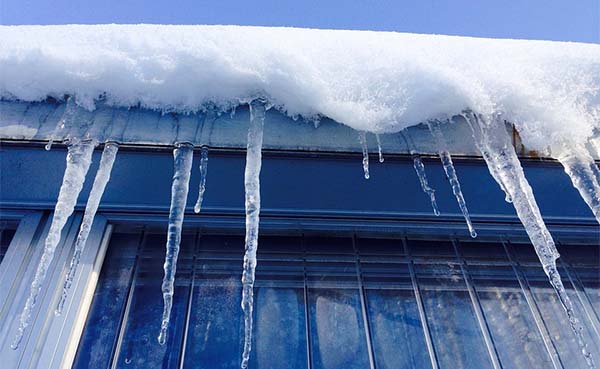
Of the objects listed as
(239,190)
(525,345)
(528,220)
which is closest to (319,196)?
(239,190)

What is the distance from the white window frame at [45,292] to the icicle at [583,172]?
1.15 m

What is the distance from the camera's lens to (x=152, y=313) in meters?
1.18

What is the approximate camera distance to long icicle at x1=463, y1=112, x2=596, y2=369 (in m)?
1.05

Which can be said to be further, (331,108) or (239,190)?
(239,190)

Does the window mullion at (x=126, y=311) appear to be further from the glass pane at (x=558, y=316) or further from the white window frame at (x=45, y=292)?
the glass pane at (x=558, y=316)

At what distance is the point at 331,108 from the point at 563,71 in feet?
1.91

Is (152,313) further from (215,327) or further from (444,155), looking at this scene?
(444,155)

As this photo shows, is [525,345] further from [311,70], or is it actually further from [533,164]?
[311,70]

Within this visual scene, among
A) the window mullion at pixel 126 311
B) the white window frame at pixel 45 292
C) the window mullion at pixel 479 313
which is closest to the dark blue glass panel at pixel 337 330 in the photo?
the window mullion at pixel 479 313

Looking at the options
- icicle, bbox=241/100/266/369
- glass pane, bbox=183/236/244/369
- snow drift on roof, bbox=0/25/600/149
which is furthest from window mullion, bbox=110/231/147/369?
snow drift on roof, bbox=0/25/600/149

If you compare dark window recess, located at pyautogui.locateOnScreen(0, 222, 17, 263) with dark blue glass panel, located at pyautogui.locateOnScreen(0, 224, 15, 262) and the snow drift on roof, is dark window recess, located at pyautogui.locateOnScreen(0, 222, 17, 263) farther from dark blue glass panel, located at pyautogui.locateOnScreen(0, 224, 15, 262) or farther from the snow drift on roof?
the snow drift on roof

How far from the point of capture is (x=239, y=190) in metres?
1.28

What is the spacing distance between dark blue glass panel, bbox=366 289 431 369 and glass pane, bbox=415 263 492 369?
4 centimetres

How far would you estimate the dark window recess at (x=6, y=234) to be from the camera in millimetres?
1261
